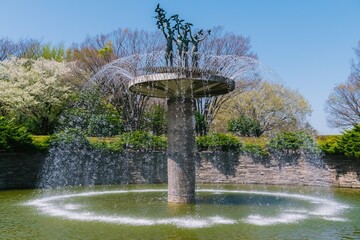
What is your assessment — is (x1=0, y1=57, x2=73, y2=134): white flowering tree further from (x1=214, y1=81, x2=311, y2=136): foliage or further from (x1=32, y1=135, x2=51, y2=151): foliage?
(x1=214, y1=81, x2=311, y2=136): foliage

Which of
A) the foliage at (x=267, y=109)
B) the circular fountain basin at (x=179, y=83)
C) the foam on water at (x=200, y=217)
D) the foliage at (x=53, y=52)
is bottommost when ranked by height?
the foam on water at (x=200, y=217)

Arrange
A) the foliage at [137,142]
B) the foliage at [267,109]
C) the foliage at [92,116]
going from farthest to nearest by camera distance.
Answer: the foliage at [267,109] → the foliage at [92,116] → the foliage at [137,142]

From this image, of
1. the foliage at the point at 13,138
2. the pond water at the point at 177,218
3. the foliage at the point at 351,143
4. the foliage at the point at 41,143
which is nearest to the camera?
the pond water at the point at 177,218

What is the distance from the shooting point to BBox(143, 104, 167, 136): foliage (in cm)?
3353

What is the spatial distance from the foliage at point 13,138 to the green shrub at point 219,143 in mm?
8856

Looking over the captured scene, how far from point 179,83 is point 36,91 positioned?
75.5 feet

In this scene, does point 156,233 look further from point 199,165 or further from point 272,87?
point 272,87

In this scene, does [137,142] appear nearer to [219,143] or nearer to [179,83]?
[219,143]

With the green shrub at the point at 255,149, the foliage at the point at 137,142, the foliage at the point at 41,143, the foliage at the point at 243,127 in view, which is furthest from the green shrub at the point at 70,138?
the foliage at the point at 243,127

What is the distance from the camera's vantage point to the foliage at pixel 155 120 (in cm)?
3353

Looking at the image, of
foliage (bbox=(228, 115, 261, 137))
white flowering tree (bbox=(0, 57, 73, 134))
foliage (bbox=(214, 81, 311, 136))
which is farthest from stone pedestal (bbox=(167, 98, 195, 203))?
foliage (bbox=(214, 81, 311, 136))

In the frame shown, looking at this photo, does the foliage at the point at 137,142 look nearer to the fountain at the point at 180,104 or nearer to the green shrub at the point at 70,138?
the green shrub at the point at 70,138

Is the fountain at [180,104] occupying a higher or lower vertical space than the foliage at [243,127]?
lower

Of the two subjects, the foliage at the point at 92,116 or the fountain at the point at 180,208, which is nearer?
the fountain at the point at 180,208
